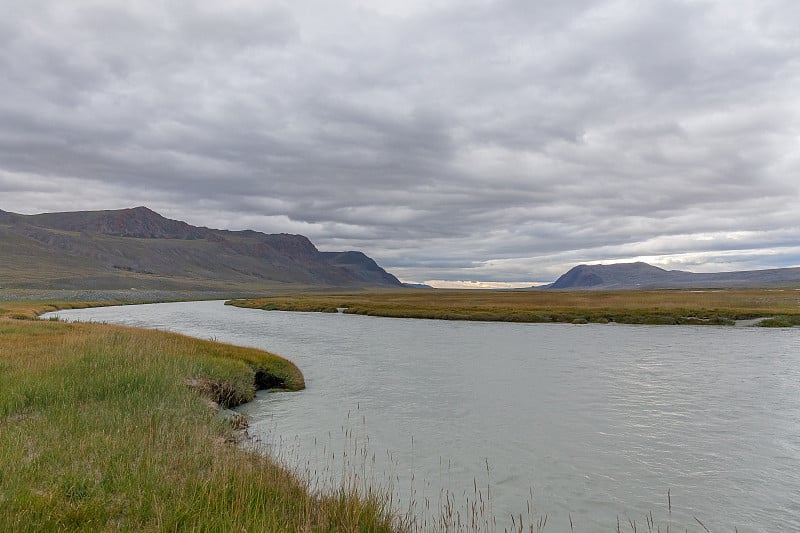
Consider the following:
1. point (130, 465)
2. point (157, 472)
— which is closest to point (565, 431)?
point (157, 472)

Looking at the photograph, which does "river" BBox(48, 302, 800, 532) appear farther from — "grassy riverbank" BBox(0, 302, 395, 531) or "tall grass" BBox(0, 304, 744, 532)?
"grassy riverbank" BBox(0, 302, 395, 531)

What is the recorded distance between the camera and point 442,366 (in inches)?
1153

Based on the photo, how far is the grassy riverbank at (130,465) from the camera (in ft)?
21.4

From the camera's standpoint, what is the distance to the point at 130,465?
26.9 feet

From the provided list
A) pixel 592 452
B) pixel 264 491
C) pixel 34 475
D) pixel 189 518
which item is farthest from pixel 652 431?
pixel 34 475

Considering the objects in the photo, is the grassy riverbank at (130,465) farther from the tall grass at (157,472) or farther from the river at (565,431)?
the river at (565,431)

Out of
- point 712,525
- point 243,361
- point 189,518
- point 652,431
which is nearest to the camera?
point 189,518

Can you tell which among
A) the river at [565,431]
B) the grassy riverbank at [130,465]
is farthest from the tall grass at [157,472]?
the river at [565,431]

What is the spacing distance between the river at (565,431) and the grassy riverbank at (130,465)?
2.69 meters

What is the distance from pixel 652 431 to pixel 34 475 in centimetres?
1653

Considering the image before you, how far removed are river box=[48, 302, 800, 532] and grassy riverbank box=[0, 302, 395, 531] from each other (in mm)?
2690

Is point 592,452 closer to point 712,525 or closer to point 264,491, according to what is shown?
point 712,525

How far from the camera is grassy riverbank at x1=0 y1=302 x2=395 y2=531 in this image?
652cm

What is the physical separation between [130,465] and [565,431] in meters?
12.9
